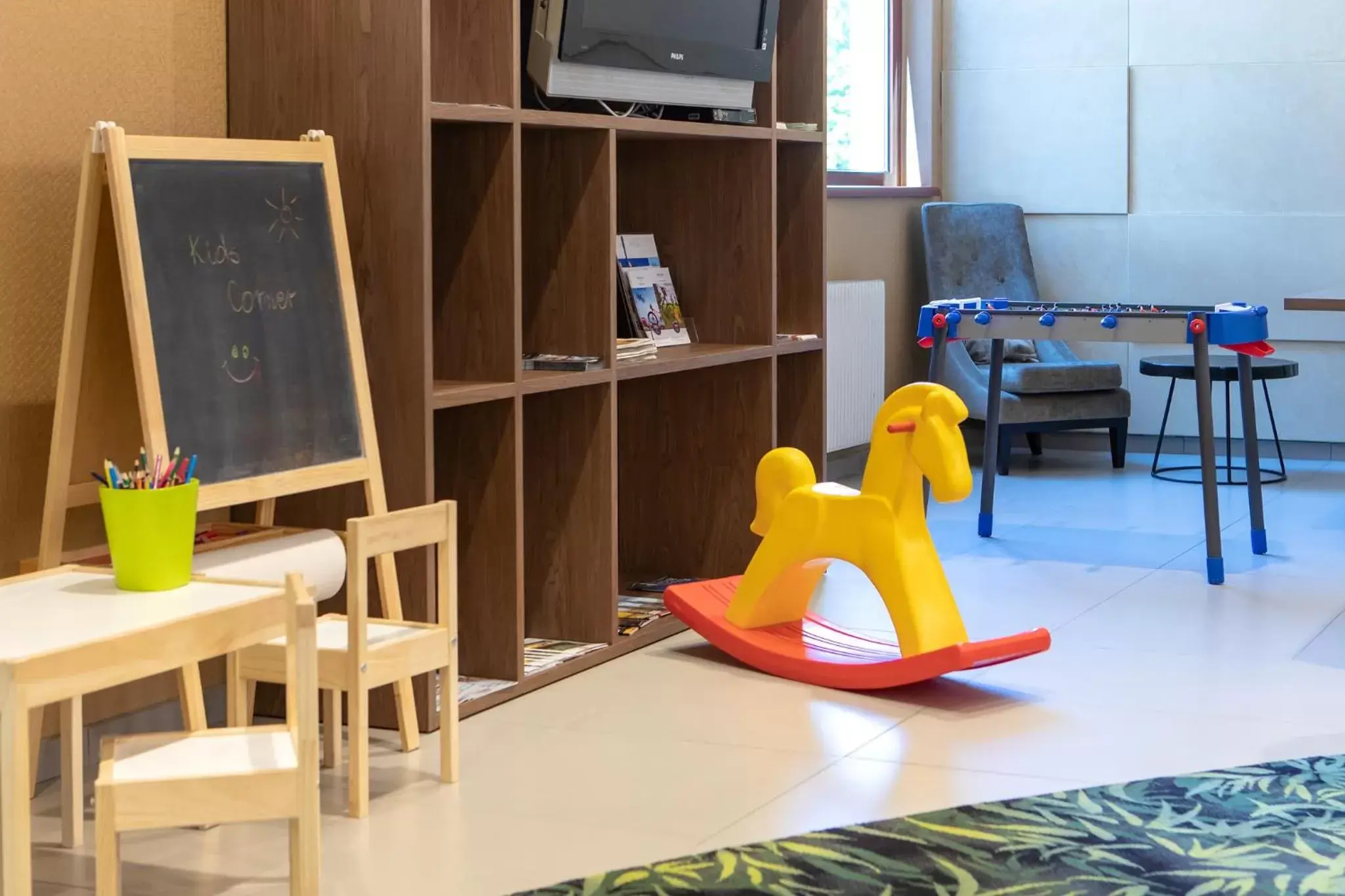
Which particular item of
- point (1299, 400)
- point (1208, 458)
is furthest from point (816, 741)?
point (1299, 400)

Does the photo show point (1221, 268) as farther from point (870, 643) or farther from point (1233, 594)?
point (870, 643)

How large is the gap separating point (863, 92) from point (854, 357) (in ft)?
4.20

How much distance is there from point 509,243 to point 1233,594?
7.51 feet

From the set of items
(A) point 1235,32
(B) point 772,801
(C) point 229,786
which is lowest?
(B) point 772,801

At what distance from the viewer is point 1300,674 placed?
12.1 feet

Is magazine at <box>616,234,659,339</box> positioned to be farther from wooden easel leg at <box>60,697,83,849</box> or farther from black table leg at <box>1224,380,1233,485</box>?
black table leg at <box>1224,380,1233,485</box>

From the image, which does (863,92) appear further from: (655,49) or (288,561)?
(288,561)

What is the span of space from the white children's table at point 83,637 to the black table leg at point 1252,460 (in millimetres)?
3547

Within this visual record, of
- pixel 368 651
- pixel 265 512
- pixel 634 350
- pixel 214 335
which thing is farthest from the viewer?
pixel 634 350

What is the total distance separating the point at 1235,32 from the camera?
702cm

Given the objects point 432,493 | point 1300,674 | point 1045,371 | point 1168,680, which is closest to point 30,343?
point 432,493

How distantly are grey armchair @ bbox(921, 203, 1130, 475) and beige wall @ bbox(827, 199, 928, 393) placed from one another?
15 centimetres

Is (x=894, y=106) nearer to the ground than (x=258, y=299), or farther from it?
farther from it

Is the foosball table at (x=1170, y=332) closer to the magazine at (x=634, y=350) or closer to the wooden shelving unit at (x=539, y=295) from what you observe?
the wooden shelving unit at (x=539, y=295)
